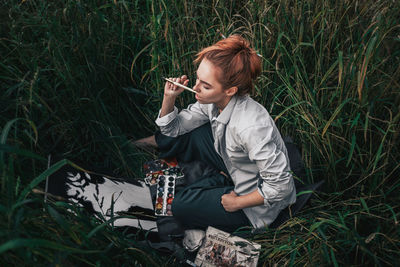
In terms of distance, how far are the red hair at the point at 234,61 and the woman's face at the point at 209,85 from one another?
26 millimetres

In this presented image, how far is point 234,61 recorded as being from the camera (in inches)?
64.2

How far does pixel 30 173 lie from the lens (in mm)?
1959

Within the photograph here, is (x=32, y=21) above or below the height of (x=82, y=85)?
above

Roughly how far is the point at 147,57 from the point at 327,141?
1.56 metres

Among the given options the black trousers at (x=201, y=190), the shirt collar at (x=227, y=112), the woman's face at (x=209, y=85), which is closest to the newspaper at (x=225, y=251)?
the black trousers at (x=201, y=190)

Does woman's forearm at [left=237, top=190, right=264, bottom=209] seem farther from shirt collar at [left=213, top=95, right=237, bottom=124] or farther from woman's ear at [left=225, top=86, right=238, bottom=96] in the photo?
woman's ear at [left=225, top=86, right=238, bottom=96]

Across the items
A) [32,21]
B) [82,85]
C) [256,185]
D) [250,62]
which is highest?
[32,21]

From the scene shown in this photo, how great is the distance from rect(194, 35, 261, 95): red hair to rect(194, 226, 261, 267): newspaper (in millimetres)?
908

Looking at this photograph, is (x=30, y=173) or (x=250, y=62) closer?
(x=250, y=62)

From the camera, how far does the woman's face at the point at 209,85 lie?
1.65 meters

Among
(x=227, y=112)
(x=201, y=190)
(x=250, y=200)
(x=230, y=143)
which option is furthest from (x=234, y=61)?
(x=201, y=190)

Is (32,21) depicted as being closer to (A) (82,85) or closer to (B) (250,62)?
(A) (82,85)

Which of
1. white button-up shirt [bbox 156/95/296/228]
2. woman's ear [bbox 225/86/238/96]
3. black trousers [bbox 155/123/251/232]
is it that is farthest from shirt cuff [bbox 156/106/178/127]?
woman's ear [bbox 225/86/238/96]

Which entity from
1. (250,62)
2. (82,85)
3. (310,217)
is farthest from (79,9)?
(310,217)
